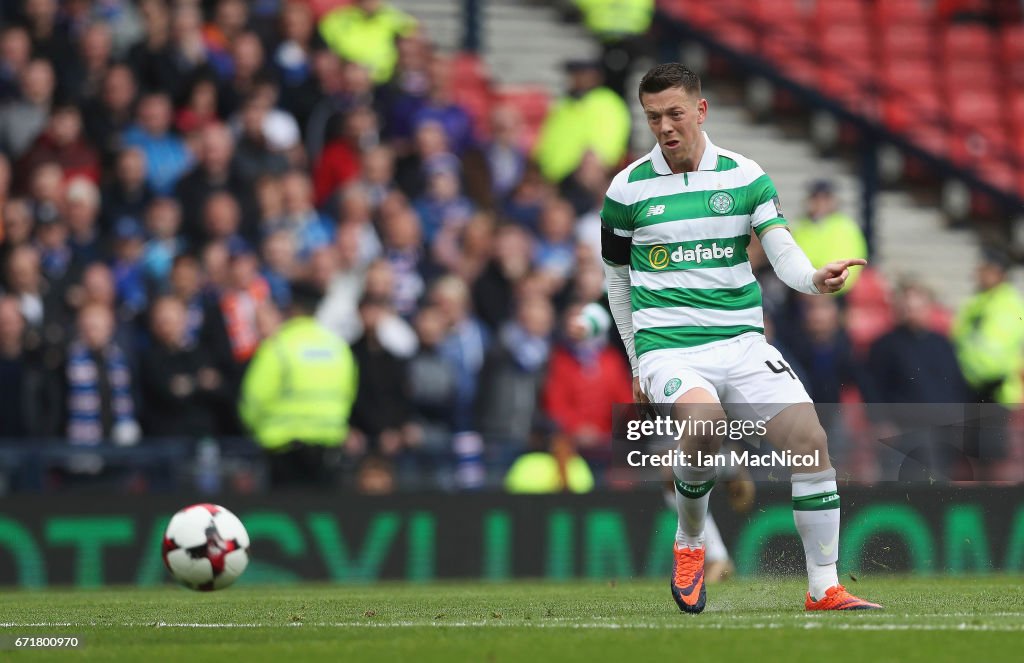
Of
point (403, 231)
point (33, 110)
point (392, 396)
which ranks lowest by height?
point (392, 396)

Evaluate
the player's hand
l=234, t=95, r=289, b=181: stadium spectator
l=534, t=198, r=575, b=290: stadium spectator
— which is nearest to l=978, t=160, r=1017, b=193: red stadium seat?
l=534, t=198, r=575, b=290: stadium spectator

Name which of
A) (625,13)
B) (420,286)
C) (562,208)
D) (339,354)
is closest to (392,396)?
(339,354)

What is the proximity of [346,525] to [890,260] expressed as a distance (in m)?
7.65

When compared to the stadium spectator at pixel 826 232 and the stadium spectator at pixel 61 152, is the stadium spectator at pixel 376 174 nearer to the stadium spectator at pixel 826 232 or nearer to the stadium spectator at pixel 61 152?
the stadium spectator at pixel 61 152

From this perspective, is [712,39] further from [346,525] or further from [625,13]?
[346,525]

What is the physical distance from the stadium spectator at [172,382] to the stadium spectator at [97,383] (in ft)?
0.58

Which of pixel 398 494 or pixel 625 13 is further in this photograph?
pixel 625 13

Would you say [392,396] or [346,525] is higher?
[392,396]

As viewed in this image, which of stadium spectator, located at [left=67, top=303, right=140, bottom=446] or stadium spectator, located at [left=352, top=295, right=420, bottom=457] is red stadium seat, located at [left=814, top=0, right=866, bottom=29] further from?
stadium spectator, located at [left=67, top=303, right=140, bottom=446]

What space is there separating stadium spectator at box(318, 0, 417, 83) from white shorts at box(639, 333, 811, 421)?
28.9 ft

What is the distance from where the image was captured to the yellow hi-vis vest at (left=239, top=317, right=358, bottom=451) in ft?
42.0

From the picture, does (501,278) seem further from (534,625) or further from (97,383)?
(534,625)

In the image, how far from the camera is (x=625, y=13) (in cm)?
1766

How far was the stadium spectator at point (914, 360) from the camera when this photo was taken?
14336mm
